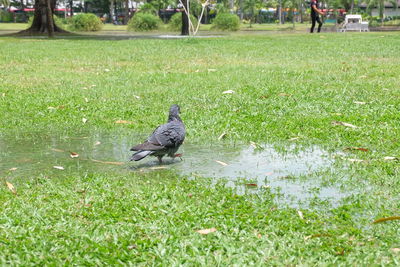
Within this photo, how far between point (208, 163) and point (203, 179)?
563 millimetres

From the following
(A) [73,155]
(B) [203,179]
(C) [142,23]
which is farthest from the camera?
(C) [142,23]

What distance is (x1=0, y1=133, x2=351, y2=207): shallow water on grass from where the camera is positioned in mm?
4633

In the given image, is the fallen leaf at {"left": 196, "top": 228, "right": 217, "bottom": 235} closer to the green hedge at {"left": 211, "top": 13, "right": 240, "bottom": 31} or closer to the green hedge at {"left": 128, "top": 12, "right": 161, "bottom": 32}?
the green hedge at {"left": 128, "top": 12, "right": 161, "bottom": 32}

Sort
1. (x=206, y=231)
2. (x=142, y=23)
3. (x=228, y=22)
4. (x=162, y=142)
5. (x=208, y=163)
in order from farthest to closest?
(x=228, y=22) < (x=142, y=23) < (x=208, y=163) < (x=162, y=142) < (x=206, y=231)

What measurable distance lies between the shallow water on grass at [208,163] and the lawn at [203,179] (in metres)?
0.07

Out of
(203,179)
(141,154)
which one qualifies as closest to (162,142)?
(141,154)

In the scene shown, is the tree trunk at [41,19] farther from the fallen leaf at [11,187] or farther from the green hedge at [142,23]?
the fallen leaf at [11,187]

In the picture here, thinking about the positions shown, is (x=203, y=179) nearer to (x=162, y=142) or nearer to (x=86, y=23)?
(x=162, y=142)

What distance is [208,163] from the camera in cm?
542

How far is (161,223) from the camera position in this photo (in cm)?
384

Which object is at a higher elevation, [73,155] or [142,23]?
[142,23]

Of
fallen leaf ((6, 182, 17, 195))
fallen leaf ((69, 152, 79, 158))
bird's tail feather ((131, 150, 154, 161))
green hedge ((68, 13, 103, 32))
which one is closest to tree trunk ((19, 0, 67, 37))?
green hedge ((68, 13, 103, 32))

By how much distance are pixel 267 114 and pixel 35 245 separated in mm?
4434

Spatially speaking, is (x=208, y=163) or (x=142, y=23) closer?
(x=208, y=163)
